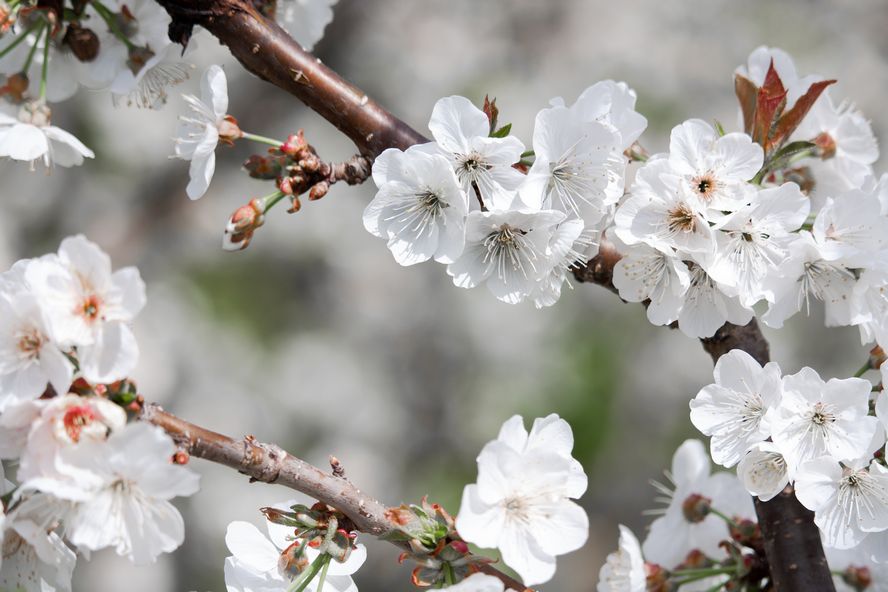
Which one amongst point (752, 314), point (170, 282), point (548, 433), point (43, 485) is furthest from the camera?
point (170, 282)

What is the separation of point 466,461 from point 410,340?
53 cm

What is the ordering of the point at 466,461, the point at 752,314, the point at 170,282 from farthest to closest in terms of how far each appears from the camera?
the point at 170,282 → the point at 466,461 → the point at 752,314

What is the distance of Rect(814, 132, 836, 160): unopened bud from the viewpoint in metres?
0.99

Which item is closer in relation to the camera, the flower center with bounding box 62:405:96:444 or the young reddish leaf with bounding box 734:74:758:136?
the flower center with bounding box 62:405:96:444

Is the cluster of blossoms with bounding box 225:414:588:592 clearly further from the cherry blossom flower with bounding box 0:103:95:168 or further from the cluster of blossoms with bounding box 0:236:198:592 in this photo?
the cherry blossom flower with bounding box 0:103:95:168

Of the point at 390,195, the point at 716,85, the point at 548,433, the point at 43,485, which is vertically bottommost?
the point at 43,485

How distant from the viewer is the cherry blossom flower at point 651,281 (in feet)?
2.60

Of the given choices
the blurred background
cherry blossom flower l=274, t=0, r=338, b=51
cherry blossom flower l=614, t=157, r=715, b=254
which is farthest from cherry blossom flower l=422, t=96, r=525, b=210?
the blurred background

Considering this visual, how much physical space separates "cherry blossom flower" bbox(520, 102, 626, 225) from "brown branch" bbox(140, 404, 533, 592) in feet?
0.96

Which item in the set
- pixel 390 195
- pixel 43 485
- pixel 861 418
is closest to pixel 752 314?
pixel 861 418

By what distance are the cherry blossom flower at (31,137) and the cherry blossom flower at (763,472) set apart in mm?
667

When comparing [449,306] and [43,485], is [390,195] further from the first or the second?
[449,306]

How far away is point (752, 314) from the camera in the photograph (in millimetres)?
811

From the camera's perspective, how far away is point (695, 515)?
3.64 feet
